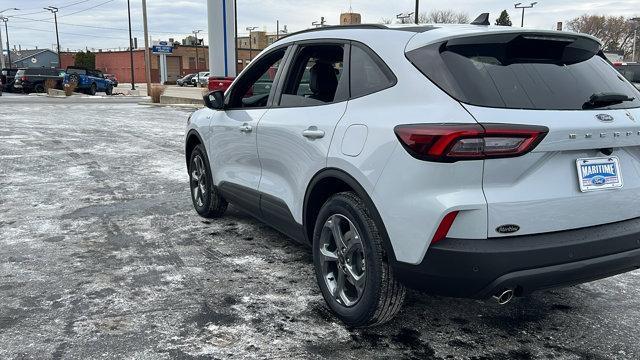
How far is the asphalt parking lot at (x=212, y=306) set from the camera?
300cm

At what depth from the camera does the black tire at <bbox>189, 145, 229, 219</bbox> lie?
538cm

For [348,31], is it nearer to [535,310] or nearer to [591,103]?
[591,103]

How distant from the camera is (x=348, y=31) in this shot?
344cm

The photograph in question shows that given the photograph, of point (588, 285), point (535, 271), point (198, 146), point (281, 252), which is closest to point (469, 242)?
point (535, 271)

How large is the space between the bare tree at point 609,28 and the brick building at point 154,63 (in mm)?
56401

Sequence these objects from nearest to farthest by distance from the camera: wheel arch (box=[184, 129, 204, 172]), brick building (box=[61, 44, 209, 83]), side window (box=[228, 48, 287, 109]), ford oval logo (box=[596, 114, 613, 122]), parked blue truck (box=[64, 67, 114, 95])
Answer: ford oval logo (box=[596, 114, 613, 122]) < side window (box=[228, 48, 287, 109]) < wheel arch (box=[184, 129, 204, 172]) < parked blue truck (box=[64, 67, 114, 95]) < brick building (box=[61, 44, 209, 83])

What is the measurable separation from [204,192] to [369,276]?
3.06 metres

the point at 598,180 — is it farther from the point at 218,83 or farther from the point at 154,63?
the point at 154,63

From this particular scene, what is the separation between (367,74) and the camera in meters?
3.15

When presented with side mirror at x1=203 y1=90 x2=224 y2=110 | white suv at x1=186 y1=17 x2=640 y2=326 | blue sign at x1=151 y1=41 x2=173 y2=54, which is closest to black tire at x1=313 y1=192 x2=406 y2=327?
white suv at x1=186 y1=17 x2=640 y2=326

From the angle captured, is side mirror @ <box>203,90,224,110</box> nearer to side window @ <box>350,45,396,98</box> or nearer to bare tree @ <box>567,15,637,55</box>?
side window @ <box>350,45,396,98</box>

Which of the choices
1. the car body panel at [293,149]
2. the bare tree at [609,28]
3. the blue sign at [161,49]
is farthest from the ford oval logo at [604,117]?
the bare tree at [609,28]

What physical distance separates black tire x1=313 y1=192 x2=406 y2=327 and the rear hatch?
62 cm

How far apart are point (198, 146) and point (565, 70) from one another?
3.68 m
